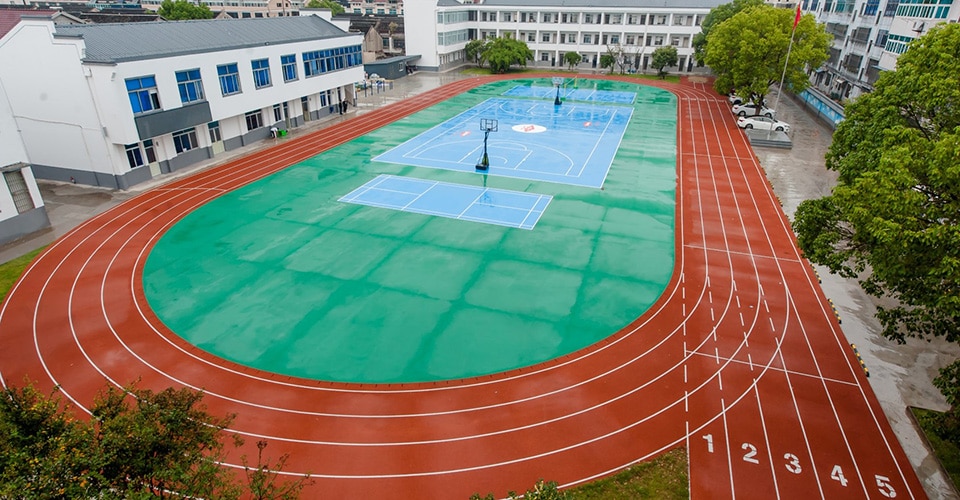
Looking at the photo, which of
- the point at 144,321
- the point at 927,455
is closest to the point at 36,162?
the point at 144,321

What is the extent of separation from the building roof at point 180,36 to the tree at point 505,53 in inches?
1273

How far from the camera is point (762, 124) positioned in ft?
160

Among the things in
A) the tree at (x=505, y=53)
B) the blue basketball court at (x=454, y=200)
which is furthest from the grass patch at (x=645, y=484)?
the tree at (x=505, y=53)

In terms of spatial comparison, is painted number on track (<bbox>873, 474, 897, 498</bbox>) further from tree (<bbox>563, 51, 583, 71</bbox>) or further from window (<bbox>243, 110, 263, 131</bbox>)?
tree (<bbox>563, 51, 583, 71</bbox>)

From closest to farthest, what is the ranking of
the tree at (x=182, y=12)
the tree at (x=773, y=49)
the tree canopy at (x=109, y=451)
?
the tree canopy at (x=109, y=451) < the tree at (x=773, y=49) < the tree at (x=182, y=12)

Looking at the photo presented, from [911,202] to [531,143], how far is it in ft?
106

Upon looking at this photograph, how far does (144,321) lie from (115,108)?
17055mm

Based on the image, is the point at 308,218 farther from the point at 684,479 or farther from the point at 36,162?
the point at 684,479

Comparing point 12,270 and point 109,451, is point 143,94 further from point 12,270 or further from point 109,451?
point 109,451

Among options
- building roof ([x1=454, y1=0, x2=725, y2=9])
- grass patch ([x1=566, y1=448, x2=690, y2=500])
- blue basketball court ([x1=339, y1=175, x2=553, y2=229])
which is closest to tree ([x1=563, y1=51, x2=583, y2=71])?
building roof ([x1=454, y1=0, x2=725, y2=9])

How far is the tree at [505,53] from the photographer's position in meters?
77.4

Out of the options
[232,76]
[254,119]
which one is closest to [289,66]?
[254,119]

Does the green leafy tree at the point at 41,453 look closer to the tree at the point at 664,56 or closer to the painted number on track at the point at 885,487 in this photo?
the painted number on track at the point at 885,487

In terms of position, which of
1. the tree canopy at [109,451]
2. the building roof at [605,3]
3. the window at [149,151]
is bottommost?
the window at [149,151]
